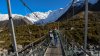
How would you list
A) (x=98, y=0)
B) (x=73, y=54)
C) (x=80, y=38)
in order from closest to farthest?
(x=73, y=54)
(x=80, y=38)
(x=98, y=0)

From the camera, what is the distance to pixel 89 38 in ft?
187

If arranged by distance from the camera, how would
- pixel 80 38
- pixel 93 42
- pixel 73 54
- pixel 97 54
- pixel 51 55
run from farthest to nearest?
1. pixel 80 38
2. pixel 93 42
3. pixel 51 55
4. pixel 73 54
5. pixel 97 54

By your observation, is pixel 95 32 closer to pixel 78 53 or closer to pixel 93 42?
pixel 93 42

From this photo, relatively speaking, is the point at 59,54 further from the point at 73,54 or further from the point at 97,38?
the point at 97,38

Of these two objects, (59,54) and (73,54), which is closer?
(73,54)

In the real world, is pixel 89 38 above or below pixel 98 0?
below

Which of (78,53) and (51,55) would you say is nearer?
(78,53)

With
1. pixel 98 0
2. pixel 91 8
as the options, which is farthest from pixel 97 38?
pixel 98 0

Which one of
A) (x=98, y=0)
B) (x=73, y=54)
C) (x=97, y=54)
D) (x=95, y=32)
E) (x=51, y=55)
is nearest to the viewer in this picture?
(x=97, y=54)

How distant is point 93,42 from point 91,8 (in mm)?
129725

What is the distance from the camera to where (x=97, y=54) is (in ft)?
36.4

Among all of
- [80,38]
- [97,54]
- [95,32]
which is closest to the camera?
[97,54]

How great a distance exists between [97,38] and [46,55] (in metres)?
39.4

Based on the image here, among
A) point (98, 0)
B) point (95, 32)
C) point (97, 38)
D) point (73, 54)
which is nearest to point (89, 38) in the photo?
point (97, 38)
